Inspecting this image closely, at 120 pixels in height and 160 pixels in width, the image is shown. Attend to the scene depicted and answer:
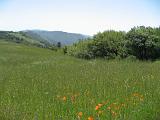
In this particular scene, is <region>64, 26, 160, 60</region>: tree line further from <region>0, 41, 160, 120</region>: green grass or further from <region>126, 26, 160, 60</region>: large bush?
<region>0, 41, 160, 120</region>: green grass

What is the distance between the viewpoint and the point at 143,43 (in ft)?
146

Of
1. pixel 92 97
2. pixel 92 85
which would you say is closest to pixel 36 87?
pixel 92 85

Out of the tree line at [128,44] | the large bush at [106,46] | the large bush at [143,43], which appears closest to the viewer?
the large bush at [143,43]

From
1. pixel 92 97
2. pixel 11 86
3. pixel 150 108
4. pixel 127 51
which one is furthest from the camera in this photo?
pixel 127 51

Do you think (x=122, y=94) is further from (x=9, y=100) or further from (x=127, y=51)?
(x=127, y=51)

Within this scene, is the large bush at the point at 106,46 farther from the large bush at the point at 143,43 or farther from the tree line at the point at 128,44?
the large bush at the point at 143,43

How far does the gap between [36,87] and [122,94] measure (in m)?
3.44

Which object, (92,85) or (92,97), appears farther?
(92,85)

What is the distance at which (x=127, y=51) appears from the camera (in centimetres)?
4706

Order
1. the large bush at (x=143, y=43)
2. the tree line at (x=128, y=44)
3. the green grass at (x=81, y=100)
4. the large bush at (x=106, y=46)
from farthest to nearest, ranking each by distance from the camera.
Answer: the large bush at (x=106, y=46), the tree line at (x=128, y=44), the large bush at (x=143, y=43), the green grass at (x=81, y=100)

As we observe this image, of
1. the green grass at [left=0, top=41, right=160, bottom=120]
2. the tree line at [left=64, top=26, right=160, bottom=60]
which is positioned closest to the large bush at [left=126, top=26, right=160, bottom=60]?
the tree line at [left=64, top=26, right=160, bottom=60]

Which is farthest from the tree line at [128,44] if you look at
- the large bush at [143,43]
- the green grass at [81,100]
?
the green grass at [81,100]

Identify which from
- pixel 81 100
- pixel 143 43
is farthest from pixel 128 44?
pixel 81 100

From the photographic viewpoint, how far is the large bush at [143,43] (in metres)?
44.1
